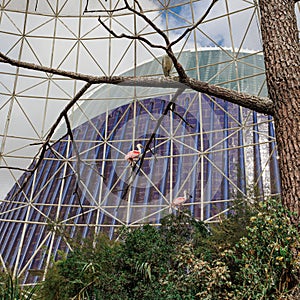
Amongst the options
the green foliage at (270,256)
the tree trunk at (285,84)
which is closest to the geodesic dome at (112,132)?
the green foliage at (270,256)

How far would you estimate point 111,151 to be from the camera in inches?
532

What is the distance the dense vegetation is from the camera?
3.19 meters

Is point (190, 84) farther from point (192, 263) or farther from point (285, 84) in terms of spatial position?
point (192, 263)

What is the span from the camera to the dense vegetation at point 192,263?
3193 millimetres

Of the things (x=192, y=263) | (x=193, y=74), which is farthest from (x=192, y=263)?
(x=193, y=74)

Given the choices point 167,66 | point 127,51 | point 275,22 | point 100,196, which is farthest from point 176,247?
point 127,51

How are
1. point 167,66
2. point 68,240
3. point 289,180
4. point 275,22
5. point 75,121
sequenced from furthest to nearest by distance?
1. point 75,121
2. point 68,240
3. point 167,66
4. point 275,22
5. point 289,180

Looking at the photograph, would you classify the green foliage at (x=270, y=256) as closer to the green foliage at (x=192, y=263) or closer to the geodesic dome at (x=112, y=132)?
the green foliage at (x=192, y=263)

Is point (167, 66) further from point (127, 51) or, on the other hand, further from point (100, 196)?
point (127, 51)

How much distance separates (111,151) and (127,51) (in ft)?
9.55

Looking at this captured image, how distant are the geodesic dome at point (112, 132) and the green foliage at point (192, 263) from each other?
4.32 meters

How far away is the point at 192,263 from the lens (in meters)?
4.76

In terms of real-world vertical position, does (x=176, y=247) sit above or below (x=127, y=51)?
below

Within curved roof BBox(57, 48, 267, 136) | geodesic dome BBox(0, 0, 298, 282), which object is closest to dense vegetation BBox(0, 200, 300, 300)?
geodesic dome BBox(0, 0, 298, 282)
